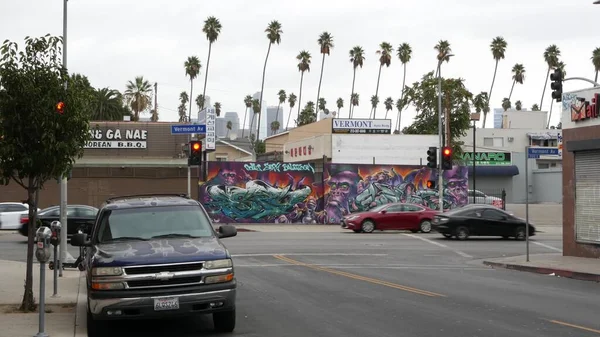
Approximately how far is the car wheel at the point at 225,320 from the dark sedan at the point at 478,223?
2282cm

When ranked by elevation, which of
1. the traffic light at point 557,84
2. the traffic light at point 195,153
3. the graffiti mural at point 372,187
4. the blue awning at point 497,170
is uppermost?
the traffic light at point 557,84

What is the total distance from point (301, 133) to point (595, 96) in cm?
5247

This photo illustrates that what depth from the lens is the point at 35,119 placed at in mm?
11969

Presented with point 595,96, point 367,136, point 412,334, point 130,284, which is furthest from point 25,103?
point 367,136

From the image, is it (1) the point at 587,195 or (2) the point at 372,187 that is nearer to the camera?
(1) the point at 587,195

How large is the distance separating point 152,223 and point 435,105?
195ft

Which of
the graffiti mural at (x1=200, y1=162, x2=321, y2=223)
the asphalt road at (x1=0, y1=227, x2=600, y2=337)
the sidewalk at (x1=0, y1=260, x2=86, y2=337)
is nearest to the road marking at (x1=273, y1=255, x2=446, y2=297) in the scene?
the asphalt road at (x1=0, y1=227, x2=600, y2=337)

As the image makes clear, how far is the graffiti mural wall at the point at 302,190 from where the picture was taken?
43781mm

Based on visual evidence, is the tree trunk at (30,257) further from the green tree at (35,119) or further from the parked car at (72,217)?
the parked car at (72,217)

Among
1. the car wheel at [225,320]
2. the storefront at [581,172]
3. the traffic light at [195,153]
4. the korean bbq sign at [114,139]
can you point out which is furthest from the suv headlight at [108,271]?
Answer: the korean bbq sign at [114,139]

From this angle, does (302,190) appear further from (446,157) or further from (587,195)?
(587,195)

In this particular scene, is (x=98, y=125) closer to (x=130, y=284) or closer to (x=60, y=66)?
(x=60, y=66)

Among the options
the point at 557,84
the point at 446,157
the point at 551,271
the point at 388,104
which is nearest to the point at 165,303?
the point at 551,271

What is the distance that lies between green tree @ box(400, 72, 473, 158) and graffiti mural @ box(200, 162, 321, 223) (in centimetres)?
2129
